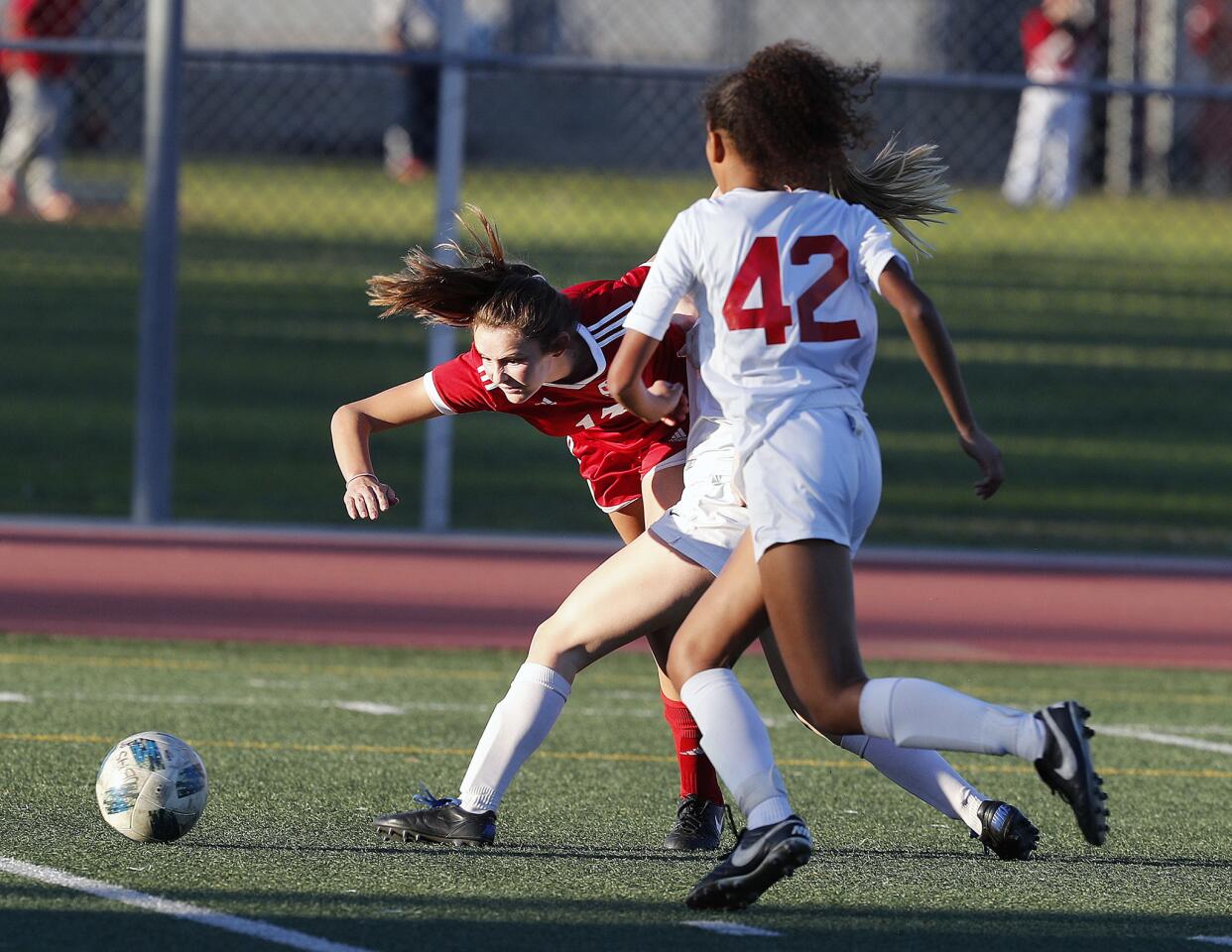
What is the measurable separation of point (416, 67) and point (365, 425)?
17.6 feet

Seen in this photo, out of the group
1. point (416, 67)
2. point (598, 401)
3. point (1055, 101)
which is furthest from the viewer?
point (1055, 101)

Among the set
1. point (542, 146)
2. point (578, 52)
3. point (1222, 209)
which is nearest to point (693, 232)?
point (578, 52)

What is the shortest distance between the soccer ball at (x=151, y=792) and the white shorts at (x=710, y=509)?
129 cm

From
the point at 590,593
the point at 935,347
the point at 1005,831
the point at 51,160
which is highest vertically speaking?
the point at 51,160

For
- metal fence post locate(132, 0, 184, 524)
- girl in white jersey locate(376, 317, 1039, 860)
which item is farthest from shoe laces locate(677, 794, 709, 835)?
metal fence post locate(132, 0, 184, 524)

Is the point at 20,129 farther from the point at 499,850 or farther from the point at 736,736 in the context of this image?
the point at 736,736

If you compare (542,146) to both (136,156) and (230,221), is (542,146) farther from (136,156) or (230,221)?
(230,221)

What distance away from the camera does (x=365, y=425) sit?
524 cm

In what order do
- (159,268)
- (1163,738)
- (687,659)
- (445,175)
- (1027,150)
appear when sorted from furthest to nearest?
(1027,150)
(445,175)
(159,268)
(1163,738)
(687,659)

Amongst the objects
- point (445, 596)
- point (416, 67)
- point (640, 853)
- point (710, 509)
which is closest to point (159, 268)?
point (416, 67)

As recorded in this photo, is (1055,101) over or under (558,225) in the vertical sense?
over

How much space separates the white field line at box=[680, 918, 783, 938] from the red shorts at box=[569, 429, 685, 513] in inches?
48.2

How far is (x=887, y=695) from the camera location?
4453mm

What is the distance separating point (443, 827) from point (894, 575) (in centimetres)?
452
